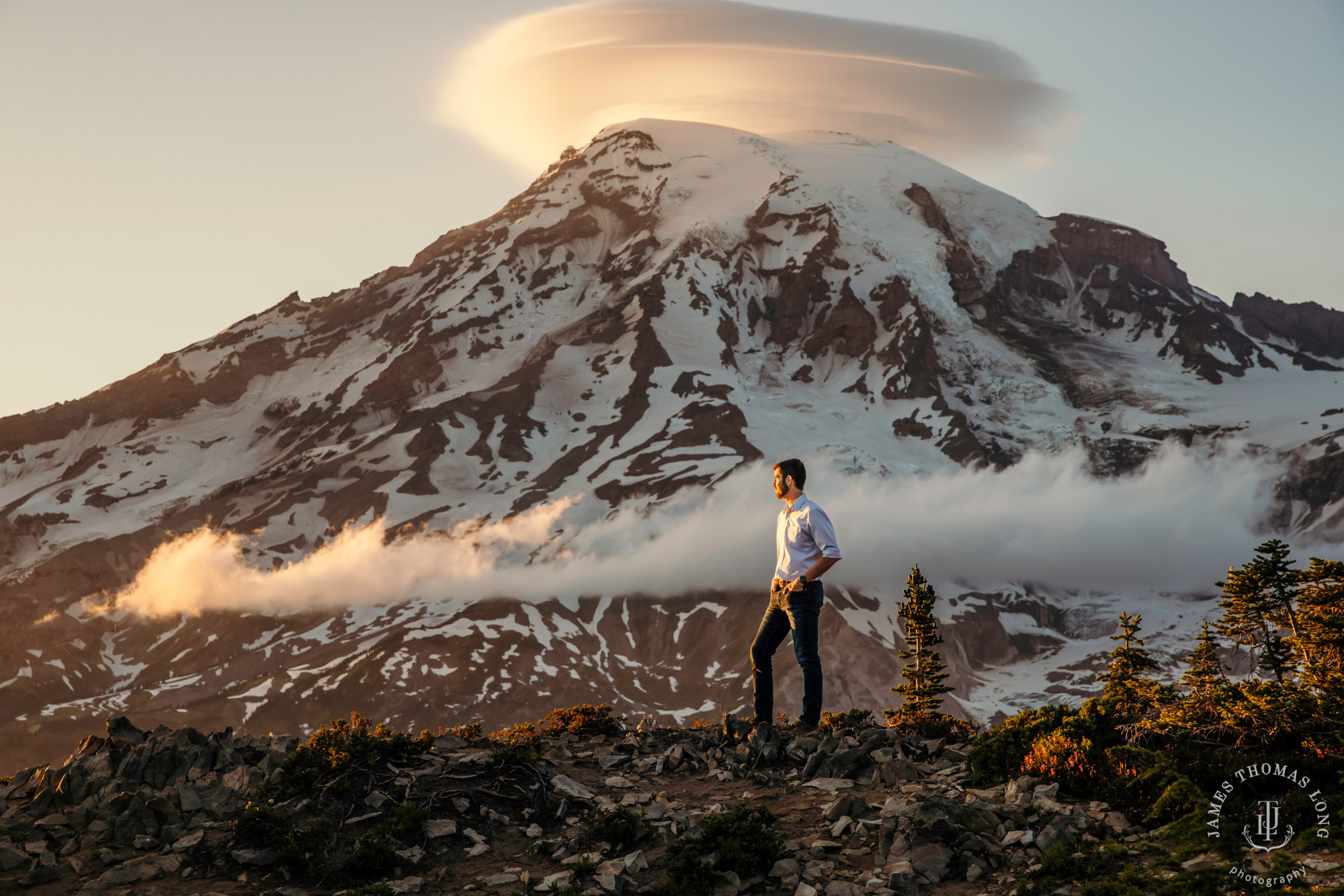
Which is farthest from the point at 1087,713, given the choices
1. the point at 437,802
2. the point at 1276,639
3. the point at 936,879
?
the point at 1276,639

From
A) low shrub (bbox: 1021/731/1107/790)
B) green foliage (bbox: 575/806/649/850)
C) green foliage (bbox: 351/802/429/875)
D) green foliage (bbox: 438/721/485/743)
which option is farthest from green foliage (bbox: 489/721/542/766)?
low shrub (bbox: 1021/731/1107/790)

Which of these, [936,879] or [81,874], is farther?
[81,874]

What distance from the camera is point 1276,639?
2219 cm

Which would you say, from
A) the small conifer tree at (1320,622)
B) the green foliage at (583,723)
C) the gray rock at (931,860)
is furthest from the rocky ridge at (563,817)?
the small conifer tree at (1320,622)

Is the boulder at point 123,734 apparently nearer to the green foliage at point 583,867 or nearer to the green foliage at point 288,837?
the green foliage at point 288,837

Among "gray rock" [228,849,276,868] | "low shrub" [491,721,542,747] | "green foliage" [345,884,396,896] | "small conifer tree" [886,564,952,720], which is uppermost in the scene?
"gray rock" [228,849,276,868]

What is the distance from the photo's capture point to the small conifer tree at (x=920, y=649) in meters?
48.8

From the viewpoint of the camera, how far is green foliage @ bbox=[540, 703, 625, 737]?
64.7 feet

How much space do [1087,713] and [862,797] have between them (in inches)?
134

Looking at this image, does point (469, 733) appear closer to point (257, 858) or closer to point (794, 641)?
point (257, 858)

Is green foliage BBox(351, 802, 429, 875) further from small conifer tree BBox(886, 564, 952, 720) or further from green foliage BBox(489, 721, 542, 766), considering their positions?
small conifer tree BBox(886, 564, 952, 720)

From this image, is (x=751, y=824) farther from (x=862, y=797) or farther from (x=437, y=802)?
(x=437, y=802)

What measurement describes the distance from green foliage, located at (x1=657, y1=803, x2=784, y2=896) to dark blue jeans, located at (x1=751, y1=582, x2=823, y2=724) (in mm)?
3113

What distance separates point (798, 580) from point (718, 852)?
16.0 ft
